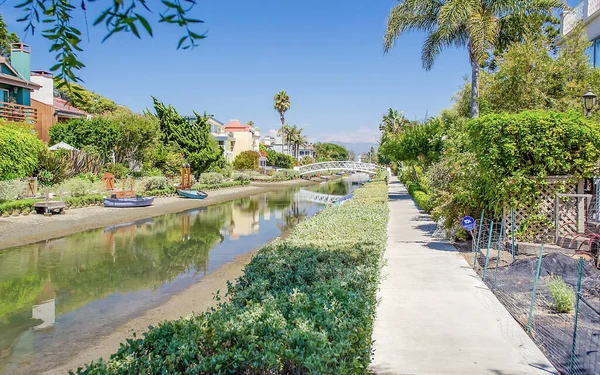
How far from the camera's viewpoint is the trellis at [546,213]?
1189 centimetres

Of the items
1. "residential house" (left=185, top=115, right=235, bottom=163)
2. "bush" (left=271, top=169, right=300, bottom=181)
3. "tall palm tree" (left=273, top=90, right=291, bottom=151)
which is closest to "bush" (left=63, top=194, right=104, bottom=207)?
"bush" (left=271, top=169, right=300, bottom=181)

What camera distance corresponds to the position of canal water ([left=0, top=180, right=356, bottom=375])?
9.09 meters

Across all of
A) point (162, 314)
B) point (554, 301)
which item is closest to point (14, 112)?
point (162, 314)

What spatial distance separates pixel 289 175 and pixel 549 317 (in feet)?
226

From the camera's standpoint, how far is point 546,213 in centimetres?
1212

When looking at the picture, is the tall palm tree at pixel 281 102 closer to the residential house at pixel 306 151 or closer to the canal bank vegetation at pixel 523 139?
the residential house at pixel 306 151

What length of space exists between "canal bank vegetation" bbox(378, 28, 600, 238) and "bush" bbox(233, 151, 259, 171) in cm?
5276

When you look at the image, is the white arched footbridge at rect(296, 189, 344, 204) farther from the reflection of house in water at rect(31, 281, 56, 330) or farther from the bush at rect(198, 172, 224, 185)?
the reflection of house in water at rect(31, 281, 56, 330)

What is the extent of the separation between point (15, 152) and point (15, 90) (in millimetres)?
10316

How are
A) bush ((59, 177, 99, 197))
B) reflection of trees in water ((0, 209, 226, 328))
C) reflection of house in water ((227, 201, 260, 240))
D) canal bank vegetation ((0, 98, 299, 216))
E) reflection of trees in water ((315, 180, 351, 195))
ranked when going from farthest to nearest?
reflection of trees in water ((315, 180, 351, 195)), bush ((59, 177, 99, 197)), canal bank vegetation ((0, 98, 299, 216)), reflection of house in water ((227, 201, 260, 240)), reflection of trees in water ((0, 209, 226, 328))

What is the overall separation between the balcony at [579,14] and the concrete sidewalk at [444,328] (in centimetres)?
1402

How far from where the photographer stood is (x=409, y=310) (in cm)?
761

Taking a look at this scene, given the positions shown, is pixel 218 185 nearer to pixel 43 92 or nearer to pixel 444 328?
pixel 43 92

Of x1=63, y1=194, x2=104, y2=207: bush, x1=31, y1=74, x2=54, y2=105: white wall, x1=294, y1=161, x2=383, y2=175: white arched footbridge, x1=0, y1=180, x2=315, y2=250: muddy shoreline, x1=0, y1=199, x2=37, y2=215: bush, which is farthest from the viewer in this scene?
x1=294, y1=161, x2=383, y2=175: white arched footbridge
